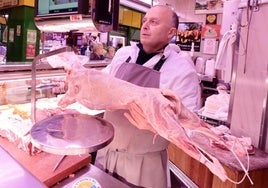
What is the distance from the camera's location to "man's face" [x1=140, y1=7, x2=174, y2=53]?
163 centimetres

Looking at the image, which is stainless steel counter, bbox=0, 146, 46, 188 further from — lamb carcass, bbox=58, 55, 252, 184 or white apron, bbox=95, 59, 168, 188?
white apron, bbox=95, 59, 168, 188

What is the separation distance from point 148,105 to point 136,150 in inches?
33.0

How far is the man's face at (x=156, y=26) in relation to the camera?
1.63 meters

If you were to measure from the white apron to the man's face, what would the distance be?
0.14m

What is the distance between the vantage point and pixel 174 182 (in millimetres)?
2779

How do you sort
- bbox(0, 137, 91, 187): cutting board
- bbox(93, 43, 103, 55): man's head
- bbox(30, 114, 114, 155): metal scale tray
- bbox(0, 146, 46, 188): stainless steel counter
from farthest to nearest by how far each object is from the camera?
1. bbox(93, 43, 103, 55): man's head
2. bbox(0, 137, 91, 187): cutting board
3. bbox(0, 146, 46, 188): stainless steel counter
4. bbox(30, 114, 114, 155): metal scale tray

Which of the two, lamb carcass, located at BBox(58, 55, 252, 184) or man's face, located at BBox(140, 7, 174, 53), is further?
man's face, located at BBox(140, 7, 174, 53)

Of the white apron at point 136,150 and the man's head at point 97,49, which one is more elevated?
the man's head at point 97,49

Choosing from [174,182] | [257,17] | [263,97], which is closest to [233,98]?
[263,97]

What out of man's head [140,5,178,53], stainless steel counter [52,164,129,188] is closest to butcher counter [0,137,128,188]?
stainless steel counter [52,164,129,188]

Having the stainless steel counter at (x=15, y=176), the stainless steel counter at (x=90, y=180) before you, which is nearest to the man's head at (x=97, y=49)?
the stainless steel counter at (x=90, y=180)

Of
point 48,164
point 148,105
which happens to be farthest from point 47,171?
point 148,105

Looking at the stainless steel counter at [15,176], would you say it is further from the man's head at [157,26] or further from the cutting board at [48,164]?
the man's head at [157,26]

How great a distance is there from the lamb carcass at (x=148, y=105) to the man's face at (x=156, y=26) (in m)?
0.68
